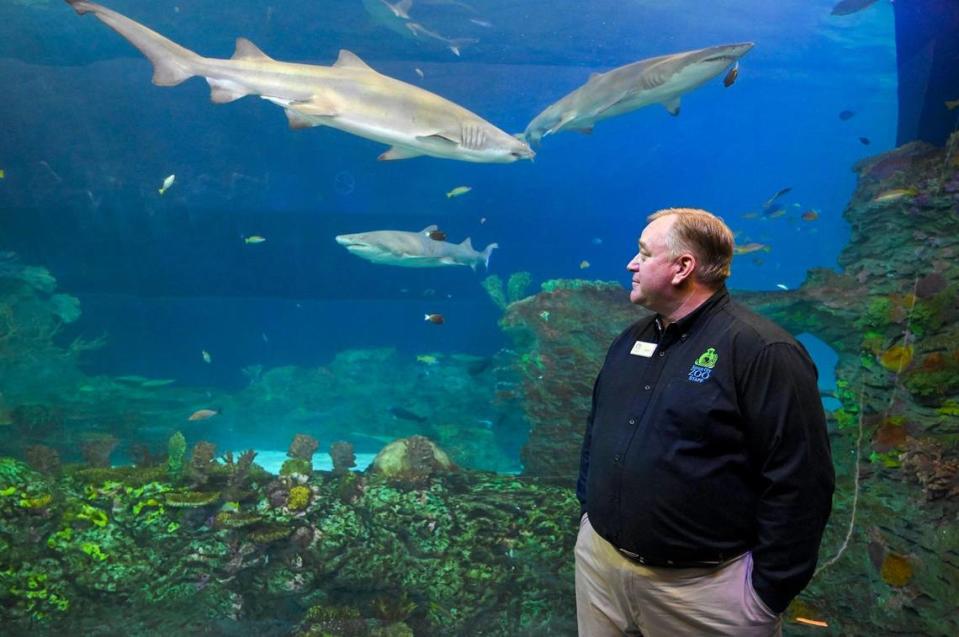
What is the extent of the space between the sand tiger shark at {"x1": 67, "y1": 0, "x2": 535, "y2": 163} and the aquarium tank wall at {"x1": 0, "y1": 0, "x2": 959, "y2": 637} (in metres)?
0.03

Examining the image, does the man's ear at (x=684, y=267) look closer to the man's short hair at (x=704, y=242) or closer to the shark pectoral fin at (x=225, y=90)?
the man's short hair at (x=704, y=242)

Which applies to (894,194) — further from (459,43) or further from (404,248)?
(459,43)

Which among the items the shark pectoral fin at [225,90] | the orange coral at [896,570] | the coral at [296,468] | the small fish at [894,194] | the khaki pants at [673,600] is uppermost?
the shark pectoral fin at [225,90]

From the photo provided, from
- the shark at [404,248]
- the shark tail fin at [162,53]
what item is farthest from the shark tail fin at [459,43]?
the shark tail fin at [162,53]

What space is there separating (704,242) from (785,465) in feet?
2.82

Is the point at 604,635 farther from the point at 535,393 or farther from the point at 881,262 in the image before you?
the point at 881,262

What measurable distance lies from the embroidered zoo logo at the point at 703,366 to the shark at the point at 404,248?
6311mm

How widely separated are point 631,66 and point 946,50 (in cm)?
352

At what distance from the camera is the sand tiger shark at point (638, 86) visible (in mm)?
5828

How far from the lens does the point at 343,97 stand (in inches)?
205

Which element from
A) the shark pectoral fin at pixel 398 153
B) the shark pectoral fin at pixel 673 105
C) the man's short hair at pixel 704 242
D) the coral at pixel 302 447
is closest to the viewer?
the man's short hair at pixel 704 242

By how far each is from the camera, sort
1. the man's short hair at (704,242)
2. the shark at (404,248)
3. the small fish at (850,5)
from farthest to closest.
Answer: the small fish at (850,5) < the shark at (404,248) < the man's short hair at (704,242)

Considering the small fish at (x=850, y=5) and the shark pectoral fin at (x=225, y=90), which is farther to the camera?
the small fish at (x=850, y=5)

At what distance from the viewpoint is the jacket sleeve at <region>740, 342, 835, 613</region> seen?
190cm
